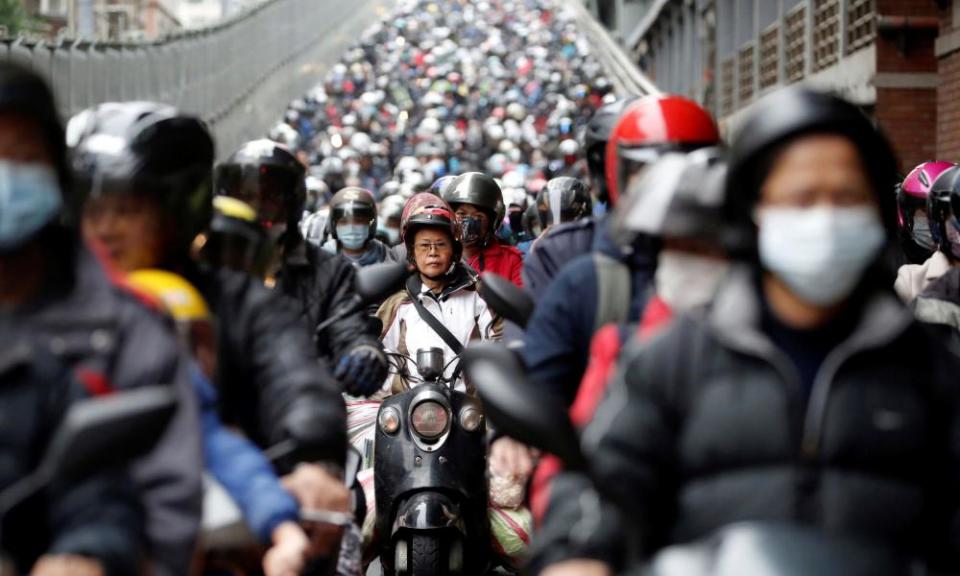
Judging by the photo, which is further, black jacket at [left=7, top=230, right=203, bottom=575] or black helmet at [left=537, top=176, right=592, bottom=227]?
black helmet at [left=537, top=176, right=592, bottom=227]

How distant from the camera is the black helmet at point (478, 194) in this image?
38.0ft

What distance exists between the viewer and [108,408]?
2969mm

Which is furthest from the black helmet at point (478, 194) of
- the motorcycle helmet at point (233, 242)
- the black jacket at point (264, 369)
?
the black jacket at point (264, 369)

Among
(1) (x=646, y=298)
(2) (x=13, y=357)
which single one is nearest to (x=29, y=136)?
(2) (x=13, y=357)

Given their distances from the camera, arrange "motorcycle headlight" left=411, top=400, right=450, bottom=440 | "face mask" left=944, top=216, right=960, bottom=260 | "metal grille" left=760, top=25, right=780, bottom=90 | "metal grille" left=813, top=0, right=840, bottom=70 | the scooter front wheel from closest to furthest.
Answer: "face mask" left=944, top=216, right=960, bottom=260 → the scooter front wheel → "motorcycle headlight" left=411, top=400, right=450, bottom=440 → "metal grille" left=813, top=0, right=840, bottom=70 → "metal grille" left=760, top=25, right=780, bottom=90

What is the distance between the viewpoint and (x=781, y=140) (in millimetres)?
3244

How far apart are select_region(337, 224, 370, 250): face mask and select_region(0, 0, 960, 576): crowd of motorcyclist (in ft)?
20.6

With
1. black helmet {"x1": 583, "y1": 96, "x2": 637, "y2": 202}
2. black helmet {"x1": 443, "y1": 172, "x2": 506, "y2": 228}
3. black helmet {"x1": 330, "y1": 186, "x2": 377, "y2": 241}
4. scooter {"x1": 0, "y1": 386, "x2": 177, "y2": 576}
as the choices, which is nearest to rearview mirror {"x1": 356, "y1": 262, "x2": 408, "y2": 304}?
black helmet {"x1": 583, "y1": 96, "x2": 637, "y2": 202}

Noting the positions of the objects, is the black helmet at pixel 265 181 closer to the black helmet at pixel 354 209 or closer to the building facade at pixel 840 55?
the building facade at pixel 840 55

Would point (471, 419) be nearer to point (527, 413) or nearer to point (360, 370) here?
point (360, 370)

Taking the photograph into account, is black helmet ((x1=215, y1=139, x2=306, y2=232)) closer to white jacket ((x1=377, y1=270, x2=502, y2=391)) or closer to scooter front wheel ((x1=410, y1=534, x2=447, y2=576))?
scooter front wheel ((x1=410, y1=534, x2=447, y2=576))

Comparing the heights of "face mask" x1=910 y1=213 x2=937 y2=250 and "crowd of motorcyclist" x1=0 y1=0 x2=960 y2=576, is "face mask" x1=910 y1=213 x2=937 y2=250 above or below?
below

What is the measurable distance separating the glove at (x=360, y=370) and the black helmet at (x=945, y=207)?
2294 mm

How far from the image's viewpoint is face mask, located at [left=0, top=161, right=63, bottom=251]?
3.22 m
